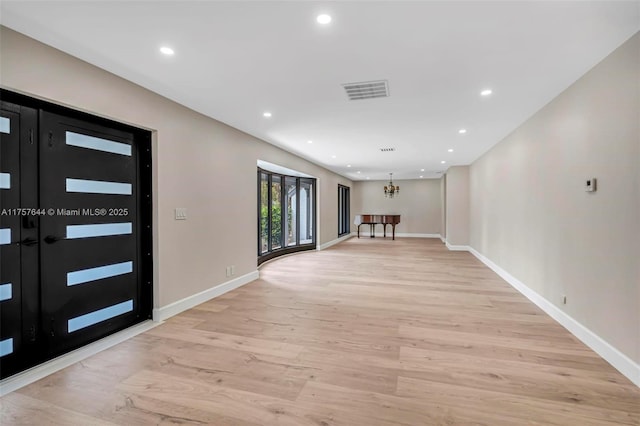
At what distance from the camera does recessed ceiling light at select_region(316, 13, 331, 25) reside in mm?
2020

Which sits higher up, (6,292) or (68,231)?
(68,231)

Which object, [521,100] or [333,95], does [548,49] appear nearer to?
[521,100]

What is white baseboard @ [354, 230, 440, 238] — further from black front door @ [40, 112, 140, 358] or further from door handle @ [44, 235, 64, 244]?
door handle @ [44, 235, 64, 244]

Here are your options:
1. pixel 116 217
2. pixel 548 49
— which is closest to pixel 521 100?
pixel 548 49

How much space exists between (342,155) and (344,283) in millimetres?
3366

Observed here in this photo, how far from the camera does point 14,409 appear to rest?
6.26 feet

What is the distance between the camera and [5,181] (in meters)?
→ 2.22

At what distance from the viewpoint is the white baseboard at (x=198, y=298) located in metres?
3.43

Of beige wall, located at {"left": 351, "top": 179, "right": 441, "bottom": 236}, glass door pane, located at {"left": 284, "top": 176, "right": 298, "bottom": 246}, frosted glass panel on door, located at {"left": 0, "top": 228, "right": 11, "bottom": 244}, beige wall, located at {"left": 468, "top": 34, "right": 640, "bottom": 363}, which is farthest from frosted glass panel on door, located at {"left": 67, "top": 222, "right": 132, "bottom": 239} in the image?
beige wall, located at {"left": 351, "top": 179, "right": 441, "bottom": 236}

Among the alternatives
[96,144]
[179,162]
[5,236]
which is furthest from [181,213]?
[5,236]

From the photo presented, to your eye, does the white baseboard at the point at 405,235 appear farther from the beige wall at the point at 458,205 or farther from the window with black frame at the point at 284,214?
the window with black frame at the point at 284,214

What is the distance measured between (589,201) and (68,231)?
4.79m

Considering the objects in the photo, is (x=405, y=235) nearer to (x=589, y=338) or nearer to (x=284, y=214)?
(x=284, y=214)

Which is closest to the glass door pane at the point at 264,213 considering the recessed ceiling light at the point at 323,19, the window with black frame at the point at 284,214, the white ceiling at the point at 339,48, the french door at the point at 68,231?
the window with black frame at the point at 284,214
